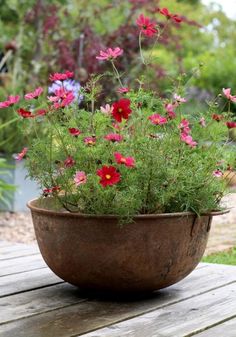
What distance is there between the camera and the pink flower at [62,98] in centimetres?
197

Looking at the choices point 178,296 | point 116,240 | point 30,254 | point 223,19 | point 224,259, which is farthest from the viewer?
point 223,19

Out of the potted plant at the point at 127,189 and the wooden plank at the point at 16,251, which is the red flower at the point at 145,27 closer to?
the potted plant at the point at 127,189

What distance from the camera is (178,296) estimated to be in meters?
2.08

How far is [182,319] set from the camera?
1830 mm

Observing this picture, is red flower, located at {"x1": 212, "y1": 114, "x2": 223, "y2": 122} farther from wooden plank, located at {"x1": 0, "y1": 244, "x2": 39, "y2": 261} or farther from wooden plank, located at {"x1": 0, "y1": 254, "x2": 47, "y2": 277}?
wooden plank, located at {"x1": 0, "y1": 244, "x2": 39, "y2": 261}

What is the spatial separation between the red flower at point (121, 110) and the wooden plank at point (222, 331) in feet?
1.88

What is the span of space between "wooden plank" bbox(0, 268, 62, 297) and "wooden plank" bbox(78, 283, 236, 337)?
0.44m

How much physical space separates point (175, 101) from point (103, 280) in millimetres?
540

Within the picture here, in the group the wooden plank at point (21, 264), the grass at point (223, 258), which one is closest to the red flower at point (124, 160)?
the wooden plank at point (21, 264)

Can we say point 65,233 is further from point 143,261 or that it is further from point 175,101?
point 175,101

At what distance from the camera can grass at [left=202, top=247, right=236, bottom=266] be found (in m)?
4.05

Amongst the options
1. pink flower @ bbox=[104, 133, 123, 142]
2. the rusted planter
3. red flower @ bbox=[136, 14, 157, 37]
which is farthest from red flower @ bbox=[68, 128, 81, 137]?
red flower @ bbox=[136, 14, 157, 37]

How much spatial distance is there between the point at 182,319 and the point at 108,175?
1.32ft

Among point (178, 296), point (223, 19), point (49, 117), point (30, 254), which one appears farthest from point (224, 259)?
point (223, 19)
